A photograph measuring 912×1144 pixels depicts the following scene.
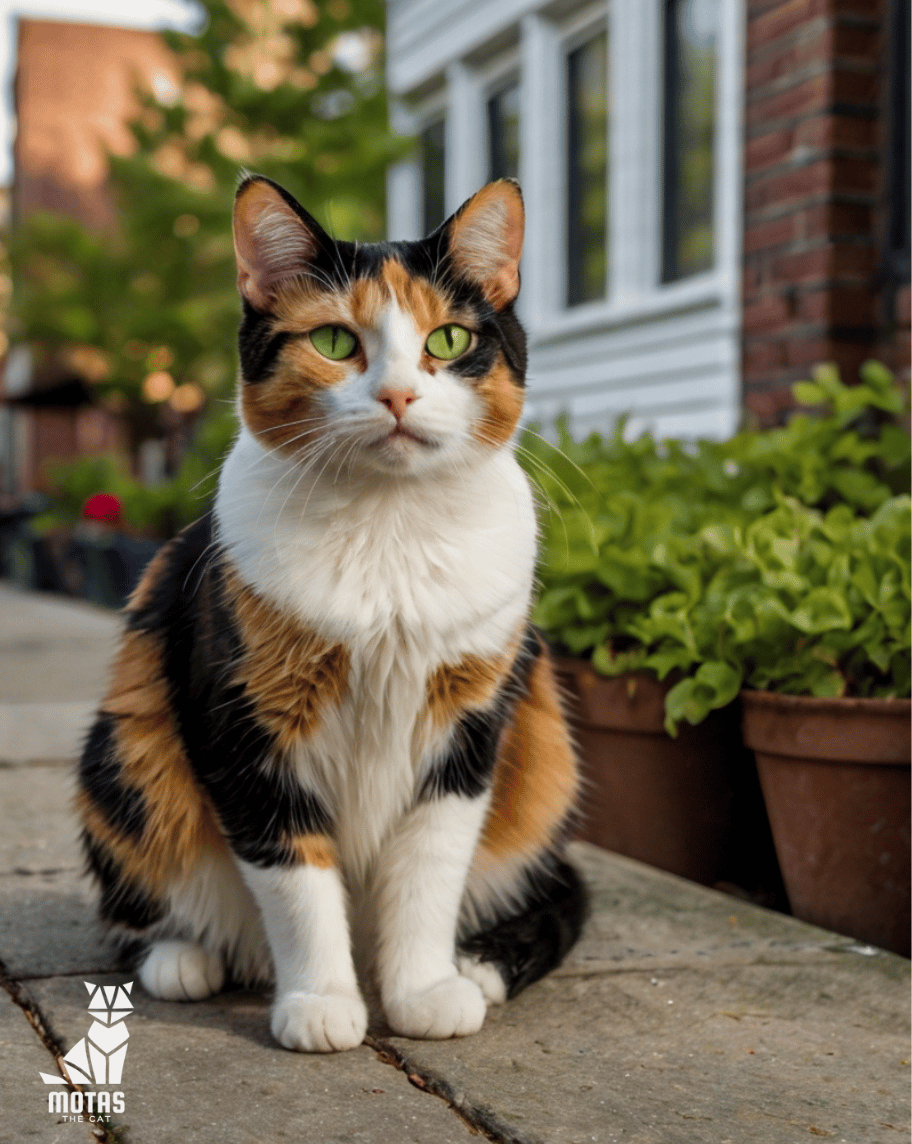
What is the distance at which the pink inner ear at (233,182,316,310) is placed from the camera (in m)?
1.82

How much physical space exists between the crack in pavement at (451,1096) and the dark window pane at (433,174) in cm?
724

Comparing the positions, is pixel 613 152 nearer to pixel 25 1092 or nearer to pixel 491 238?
pixel 491 238

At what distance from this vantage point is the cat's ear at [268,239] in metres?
1.82

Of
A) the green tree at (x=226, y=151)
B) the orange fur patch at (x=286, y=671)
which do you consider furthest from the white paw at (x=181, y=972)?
the green tree at (x=226, y=151)

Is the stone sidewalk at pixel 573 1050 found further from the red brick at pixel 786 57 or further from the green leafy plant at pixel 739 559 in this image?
the red brick at pixel 786 57

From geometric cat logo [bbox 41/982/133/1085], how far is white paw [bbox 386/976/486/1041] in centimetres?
39

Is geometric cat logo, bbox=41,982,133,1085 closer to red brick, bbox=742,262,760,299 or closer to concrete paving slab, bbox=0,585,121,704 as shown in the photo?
concrete paving slab, bbox=0,585,121,704

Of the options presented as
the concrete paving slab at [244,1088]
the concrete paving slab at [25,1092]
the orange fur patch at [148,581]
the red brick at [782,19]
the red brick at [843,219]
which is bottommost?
the concrete paving slab at [244,1088]

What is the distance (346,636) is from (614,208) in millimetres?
4786

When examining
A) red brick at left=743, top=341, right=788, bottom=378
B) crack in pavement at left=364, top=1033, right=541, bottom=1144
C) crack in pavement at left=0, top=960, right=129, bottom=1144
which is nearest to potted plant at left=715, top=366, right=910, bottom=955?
crack in pavement at left=364, top=1033, right=541, bottom=1144

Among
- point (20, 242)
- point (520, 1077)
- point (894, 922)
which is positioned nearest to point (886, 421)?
point (894, 922)

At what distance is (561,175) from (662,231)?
103cm

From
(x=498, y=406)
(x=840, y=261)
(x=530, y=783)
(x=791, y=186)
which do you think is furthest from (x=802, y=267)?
(x=498, y=406)

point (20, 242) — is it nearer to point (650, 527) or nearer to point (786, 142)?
point (786, 142)
